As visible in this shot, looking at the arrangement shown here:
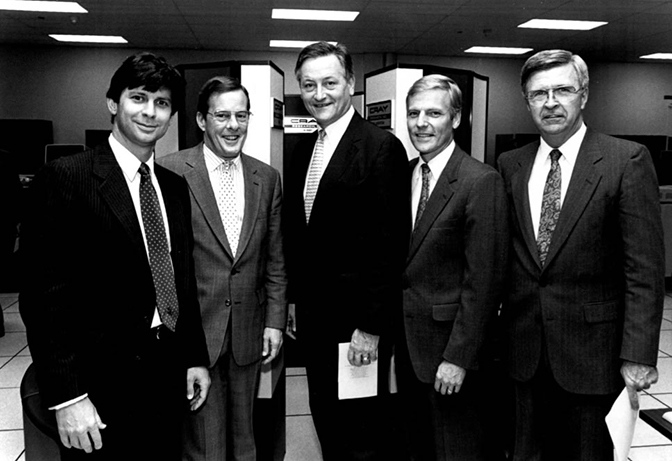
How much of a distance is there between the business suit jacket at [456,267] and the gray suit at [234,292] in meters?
0.55

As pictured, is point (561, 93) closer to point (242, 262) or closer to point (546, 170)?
point (546, 170)

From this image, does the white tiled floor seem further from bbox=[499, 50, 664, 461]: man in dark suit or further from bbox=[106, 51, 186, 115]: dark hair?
bbox=[106, 51, 186, 115]: dark hair

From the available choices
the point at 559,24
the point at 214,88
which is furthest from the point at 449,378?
the point at 559,24

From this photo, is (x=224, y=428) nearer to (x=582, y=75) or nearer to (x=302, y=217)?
(x=302, y=217)

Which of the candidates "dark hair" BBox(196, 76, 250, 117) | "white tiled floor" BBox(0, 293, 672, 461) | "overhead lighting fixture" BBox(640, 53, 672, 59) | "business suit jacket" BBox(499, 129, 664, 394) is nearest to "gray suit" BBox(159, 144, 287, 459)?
"dark hair" BBox(196, 76, 250, 117)

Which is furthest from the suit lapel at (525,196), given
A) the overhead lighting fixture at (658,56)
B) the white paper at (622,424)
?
the overhead lighting fixture at (658,56)

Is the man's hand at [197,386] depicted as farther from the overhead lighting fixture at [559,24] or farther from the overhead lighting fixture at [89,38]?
the overhead lighting fixture at [89,38]

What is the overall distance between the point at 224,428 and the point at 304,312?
1.69 ft

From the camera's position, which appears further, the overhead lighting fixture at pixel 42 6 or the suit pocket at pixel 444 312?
the overhead lighting fixture at pixel 42 6

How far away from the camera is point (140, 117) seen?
5.20 feet

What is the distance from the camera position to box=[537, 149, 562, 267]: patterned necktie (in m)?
1.90

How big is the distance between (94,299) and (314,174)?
925 millimetres

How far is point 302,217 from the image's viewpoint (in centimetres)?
214

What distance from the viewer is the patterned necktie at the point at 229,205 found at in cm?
212
